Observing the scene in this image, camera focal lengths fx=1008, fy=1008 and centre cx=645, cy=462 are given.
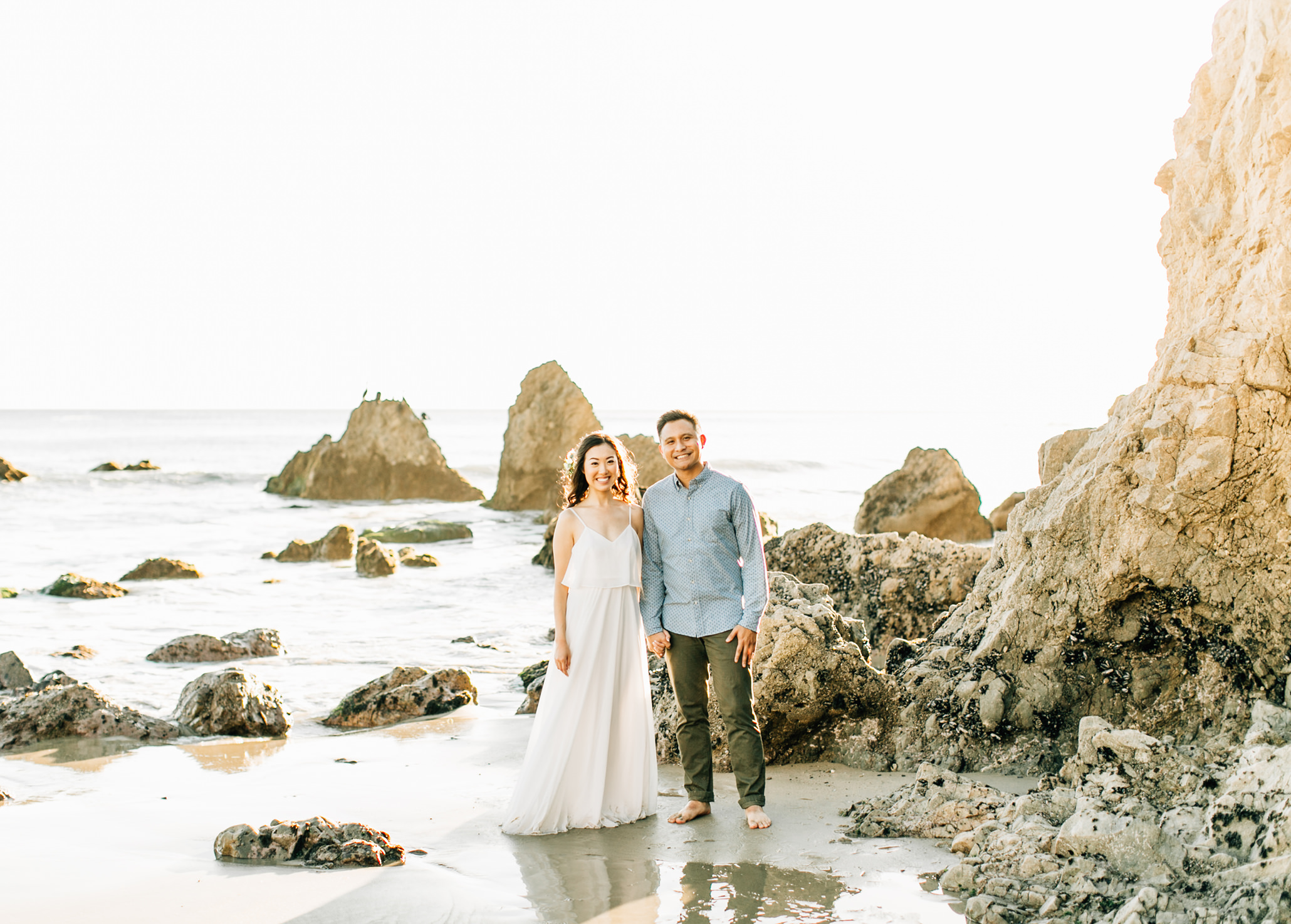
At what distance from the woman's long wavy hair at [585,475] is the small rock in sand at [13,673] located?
5577 millimetres

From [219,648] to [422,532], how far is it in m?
10.5

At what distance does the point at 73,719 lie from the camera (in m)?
6.64

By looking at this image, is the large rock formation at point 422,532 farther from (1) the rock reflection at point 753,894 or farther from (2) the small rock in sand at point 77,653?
(1) the rock reflection at point 753,894

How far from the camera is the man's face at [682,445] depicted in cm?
471

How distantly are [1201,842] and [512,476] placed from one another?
25.1 meters

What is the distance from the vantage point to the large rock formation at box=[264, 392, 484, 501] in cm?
3141

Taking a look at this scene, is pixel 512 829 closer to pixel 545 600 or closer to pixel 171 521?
pixel 545 600

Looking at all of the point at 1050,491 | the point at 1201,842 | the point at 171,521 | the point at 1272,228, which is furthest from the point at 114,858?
the point at 171,521

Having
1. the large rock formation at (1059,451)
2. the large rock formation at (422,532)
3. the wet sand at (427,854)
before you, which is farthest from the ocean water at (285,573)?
the large rock formation at (1059,451)

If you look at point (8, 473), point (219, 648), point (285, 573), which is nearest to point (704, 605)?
A: point (219, 648)

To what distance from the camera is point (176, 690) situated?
26.9ft

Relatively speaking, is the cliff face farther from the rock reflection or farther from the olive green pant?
the rock reflection

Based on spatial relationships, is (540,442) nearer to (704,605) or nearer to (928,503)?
(928,503)

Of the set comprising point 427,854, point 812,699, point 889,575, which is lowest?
point 427,854
